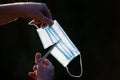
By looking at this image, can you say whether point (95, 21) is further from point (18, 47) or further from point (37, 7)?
point (37, 7)

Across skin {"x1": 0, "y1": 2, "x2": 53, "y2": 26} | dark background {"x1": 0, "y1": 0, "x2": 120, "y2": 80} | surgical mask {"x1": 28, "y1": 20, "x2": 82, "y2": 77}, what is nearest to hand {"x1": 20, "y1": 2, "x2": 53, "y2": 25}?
skin {"x1": 0, "y1": 2, "x2": 53, "y2": 26}

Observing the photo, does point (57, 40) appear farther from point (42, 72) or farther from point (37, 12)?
point (37, 12)

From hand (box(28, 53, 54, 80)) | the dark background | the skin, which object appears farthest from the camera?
the dark background

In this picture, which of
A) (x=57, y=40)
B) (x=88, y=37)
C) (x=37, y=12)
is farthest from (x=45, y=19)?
(x=88, y=37)

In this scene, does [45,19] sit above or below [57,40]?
above

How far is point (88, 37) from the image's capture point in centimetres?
291

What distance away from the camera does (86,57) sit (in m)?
2.86

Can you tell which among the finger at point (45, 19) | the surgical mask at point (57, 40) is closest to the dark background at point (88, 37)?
the surgical mask at point (57, 40)

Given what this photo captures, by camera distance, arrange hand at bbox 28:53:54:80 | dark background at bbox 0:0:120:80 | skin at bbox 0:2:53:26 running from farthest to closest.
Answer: dark background at bbox 0:0:120:80 < hand at bbox 28:53:54:80 < skin at bbox 0:2:53:26

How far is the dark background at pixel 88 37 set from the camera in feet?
9.16

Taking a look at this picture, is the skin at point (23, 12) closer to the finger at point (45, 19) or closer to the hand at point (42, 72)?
the finger at point (45, 19)

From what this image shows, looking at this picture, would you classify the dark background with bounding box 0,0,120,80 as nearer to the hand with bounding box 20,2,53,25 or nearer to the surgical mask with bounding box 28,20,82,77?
the surgical mask with bounding box 28,20,82,77

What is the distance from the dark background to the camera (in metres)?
2.79

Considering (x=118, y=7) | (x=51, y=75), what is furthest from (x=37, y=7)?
(x=118, y=7)
